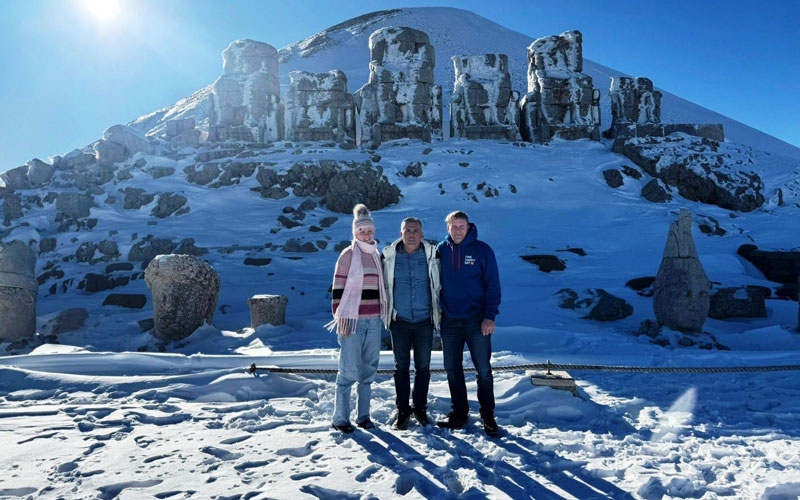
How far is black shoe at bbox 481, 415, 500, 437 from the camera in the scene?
A: 3789 mm

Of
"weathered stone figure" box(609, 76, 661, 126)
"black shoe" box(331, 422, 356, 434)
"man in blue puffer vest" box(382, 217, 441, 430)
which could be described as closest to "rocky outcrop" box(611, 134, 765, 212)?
"weathered stone figure" box(609, 76, 661, 126)

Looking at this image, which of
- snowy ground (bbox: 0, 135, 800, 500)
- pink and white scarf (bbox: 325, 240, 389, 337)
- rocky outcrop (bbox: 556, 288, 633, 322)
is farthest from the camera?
rocky outcrop (bbox: 556, 288, 633, 322)

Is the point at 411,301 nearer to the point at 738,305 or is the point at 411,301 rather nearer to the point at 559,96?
the point at 738,305

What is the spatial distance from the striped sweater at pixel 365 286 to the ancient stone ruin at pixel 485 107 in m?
25.3

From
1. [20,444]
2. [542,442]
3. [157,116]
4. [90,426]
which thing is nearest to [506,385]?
[542,442]

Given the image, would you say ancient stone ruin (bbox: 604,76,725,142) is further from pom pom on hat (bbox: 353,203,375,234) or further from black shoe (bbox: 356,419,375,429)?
black shoe (bbox: 356,419,375,429)

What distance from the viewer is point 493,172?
23.6 meters

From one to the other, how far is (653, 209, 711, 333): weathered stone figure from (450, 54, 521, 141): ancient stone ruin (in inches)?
798

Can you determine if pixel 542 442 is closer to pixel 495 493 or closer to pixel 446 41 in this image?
pixel 495 493

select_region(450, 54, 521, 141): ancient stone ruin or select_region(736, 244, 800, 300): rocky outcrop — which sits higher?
select_region(450, 54, 521, 141): ancient stone ruin

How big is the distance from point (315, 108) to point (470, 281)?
82.0 ft

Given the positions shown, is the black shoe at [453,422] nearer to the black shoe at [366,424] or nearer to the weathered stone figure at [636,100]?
the black shoe at [366,424]

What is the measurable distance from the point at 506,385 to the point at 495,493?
215cm

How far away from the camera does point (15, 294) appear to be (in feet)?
29.2
